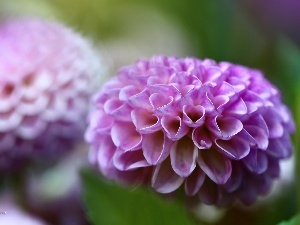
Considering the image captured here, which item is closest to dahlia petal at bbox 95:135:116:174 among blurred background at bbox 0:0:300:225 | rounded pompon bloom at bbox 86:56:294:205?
rounded pompon bloom at bbox 86:56:294:205

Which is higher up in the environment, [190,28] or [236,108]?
[236,108]

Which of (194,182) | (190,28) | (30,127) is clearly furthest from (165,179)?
(190,28)

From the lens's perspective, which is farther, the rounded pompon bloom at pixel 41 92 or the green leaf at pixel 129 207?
the rounded pompon bloom at pixel 41 92

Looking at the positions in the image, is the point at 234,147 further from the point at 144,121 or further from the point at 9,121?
the point at 9,121

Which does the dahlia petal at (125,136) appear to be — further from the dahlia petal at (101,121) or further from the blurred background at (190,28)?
the blurred background at (190,28)

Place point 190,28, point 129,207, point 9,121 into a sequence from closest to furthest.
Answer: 1. point 129,207
2. point 9,121
3. point 190,28

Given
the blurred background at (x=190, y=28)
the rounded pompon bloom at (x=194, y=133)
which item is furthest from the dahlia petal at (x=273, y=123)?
the blurred background at (x=190, y=28)

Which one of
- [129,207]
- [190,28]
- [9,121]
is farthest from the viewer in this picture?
[190,28]
